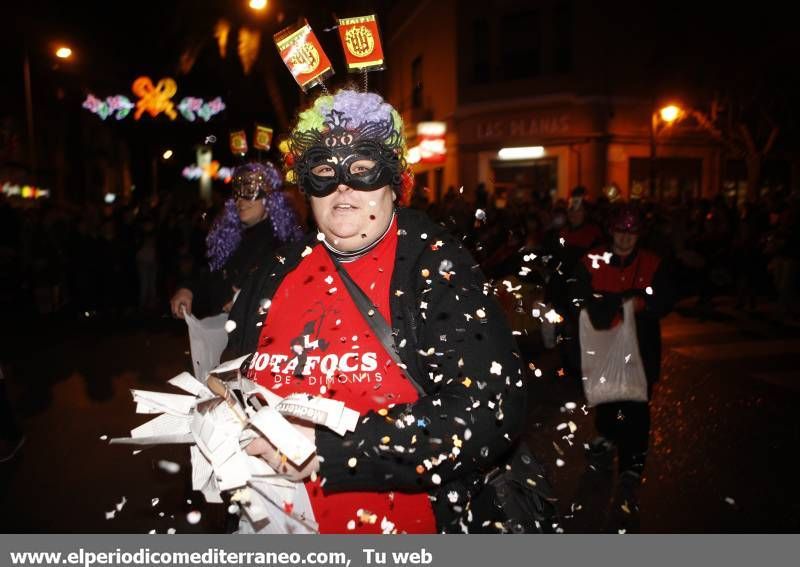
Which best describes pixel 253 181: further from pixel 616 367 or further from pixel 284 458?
pixel 284 458

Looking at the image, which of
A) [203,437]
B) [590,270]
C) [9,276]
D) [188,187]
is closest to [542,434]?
[590,270]

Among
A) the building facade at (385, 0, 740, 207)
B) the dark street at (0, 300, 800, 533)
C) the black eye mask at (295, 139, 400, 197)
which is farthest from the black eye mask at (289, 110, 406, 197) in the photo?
the building facade at (385, 0, 740, 207)

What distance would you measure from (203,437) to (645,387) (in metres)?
3.80

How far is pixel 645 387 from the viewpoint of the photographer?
16.0ft

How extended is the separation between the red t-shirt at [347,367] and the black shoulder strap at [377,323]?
0.02 m

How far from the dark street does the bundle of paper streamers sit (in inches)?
35.8

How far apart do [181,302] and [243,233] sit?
35.8 inches

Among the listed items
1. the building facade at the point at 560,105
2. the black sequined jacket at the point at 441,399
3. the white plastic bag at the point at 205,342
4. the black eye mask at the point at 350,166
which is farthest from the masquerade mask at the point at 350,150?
the building facade at the point at 560,105

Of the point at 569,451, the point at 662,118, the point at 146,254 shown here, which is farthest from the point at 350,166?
the point at 662,118

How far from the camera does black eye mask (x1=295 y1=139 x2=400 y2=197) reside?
7.13 feet

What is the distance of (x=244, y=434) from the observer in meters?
1.79

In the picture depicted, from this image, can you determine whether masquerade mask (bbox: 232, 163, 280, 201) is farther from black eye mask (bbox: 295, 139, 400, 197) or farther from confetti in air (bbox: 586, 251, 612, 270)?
black eye mask (bbox: 295, 139, 400, 197)

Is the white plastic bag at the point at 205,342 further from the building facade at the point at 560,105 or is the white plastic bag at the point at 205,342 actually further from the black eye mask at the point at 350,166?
the building facade at the point at 560,105

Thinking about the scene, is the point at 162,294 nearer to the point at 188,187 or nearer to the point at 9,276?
the point at 9,276
